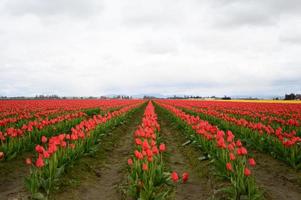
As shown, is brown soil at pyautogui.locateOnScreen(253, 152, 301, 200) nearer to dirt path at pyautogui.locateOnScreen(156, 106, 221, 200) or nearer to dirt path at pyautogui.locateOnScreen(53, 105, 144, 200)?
dirt path at pyautogui.locateOnScreen(156, 106, 221, 200)

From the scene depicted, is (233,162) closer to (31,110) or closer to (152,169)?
(152,169)

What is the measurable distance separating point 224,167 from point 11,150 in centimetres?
613

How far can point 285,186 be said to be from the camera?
20.4ft

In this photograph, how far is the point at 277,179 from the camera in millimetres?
6742

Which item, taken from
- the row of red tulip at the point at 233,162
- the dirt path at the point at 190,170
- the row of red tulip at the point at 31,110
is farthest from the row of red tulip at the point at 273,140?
the row of red tulip at the point at 31,110

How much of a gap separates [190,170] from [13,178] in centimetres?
480

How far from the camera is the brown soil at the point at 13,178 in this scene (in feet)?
18.0

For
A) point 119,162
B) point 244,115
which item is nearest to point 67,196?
point 119,162

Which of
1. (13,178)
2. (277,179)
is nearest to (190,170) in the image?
(277,179)

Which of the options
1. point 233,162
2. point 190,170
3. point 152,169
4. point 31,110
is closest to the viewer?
point 152,169

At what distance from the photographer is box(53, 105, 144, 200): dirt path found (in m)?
5.73

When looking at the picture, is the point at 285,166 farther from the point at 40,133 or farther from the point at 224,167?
the point at 40,133

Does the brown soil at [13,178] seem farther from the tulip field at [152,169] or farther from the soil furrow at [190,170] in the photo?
the soil furrow at [190,170]

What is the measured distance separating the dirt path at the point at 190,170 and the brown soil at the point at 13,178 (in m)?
3.33
